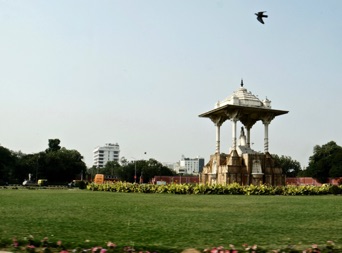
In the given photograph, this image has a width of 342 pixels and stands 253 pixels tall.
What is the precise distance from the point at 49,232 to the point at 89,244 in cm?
168

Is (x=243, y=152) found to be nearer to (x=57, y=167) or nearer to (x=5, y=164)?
(x=57, y=167)

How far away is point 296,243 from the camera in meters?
6.84

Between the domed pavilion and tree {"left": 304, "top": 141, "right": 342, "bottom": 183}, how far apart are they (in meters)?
32.9

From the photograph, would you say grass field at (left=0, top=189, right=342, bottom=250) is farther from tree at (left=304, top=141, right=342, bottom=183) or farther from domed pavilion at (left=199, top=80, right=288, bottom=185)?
tree at (left=304, top=141, right=342, bottom=183)

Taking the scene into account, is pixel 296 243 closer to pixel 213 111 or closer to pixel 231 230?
pixel 231 230

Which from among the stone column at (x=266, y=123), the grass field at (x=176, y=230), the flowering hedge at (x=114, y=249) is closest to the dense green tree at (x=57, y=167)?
the stone column at (x=266, y=123)

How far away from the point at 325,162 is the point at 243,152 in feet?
130

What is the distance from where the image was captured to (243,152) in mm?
35312

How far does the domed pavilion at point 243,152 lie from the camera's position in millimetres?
34000

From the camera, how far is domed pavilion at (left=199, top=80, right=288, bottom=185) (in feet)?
112

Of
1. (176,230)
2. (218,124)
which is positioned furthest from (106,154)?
(176,230)

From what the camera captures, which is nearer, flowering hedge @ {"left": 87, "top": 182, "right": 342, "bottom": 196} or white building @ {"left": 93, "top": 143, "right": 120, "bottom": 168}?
flowering hedge @ {"left": 87, "top": 182, "right": 342, "bottom": 196}

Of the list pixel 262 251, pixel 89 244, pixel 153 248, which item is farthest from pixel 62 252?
pixel 262 251

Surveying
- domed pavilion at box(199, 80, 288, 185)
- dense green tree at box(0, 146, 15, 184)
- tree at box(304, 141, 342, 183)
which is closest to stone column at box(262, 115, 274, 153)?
domed pavilion at box(199, 80, 288, 185)
